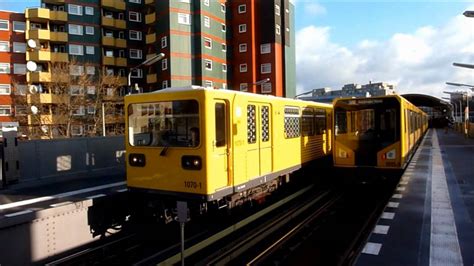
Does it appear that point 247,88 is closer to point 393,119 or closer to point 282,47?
point 282,47

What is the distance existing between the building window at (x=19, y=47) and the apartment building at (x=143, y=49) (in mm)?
117

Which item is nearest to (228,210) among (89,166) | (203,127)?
(203,127)

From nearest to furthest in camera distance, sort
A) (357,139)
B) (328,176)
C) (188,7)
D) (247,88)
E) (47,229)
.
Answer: (47,229)
(357,139)
(328,176)
(188,7)
(247,88)

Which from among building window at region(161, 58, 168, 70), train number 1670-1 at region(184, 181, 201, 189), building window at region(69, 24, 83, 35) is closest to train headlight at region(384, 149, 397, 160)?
train number 1670-1 at region(184, 181, 201, 189)

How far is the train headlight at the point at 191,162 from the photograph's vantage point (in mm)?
6969

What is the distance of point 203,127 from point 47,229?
135 inches

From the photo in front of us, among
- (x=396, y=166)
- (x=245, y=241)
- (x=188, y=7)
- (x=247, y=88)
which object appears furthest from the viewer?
(x=247, y=88)

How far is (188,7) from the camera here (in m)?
41.6

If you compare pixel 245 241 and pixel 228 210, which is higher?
pixel 228 210

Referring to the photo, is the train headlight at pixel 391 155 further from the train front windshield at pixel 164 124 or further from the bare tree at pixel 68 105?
the bare tree at pixel 68 105

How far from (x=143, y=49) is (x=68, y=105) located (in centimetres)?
1717

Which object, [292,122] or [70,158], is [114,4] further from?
[292,122]

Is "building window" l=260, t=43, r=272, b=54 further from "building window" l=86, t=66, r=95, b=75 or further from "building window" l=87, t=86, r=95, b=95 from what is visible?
"building window" l=87, t=86, r=95, b=95

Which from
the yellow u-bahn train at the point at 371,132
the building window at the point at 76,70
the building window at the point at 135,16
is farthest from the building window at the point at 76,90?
the yellow u-bahn train at the point at 371,132
